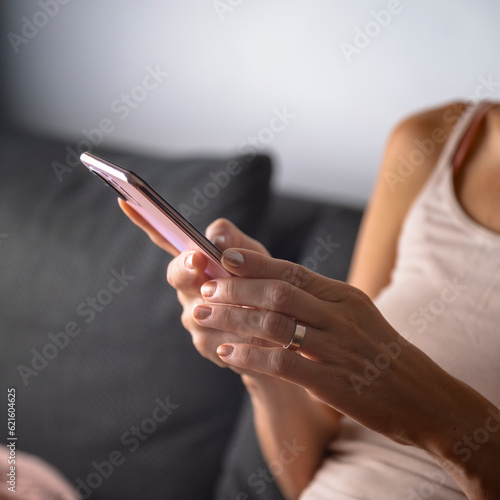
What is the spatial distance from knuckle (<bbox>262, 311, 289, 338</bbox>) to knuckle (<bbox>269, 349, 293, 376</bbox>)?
0.02 metres

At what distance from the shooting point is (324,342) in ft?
1.69

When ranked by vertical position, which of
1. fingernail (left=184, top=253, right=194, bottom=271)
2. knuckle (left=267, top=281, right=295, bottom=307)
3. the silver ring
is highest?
knuckle (left=267, top=281, right=295, bottom=307)

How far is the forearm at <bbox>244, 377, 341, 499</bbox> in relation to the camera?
2.52ft

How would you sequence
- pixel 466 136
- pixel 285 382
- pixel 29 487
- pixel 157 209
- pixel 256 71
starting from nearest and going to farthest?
pixel 157 209 → pixel 29 487 → pixel 285 382 → pixel 466 136 → pixel 256 71

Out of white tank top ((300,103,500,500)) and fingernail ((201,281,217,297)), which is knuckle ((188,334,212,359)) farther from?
white tank top ((300,103,500,500))

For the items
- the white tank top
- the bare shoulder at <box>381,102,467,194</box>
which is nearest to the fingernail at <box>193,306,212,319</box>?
the white tank top

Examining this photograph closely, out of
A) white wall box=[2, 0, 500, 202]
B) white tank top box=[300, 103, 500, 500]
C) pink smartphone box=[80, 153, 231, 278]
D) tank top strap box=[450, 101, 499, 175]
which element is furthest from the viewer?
white wall box=[2, 0, 500, 202]

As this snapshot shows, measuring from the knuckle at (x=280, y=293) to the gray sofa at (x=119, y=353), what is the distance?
509mm

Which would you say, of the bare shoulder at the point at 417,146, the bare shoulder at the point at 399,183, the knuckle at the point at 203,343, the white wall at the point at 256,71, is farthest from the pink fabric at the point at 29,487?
the white wall at the point at 256,71

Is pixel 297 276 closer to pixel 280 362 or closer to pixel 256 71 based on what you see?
pixel 280 362

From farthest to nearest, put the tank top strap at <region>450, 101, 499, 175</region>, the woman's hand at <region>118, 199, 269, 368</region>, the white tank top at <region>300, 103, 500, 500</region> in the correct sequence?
the tank top strap at <region>450, 101, 499, 175</region>
the white tank top at <region>300, 103, 500, 500</region>
the woman's hand at <region>118, 199, 269, 368</region>

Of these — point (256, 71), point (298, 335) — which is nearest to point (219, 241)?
point (298, 335)

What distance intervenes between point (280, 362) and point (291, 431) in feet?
1.09

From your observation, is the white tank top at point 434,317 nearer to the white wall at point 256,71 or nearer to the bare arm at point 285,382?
the bare arm at point 285,382
